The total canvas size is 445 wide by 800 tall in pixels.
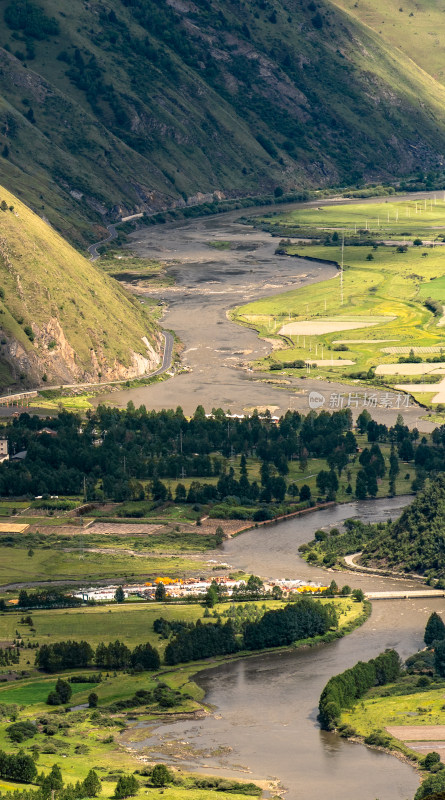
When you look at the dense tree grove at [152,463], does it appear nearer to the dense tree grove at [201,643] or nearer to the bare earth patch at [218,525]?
the bare earth patch at [218,525]

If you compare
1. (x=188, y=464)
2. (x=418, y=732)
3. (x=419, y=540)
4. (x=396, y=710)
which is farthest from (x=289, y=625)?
(x=188, y=464)

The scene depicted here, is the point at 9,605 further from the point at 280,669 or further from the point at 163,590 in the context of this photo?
the point at 280,669

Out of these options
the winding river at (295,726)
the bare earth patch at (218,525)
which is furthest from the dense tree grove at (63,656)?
the bare earth patch at (218,525)

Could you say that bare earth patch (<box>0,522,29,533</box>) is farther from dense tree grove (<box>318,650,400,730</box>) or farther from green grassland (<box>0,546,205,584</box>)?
dense tree grove (<box>318,650,400,730</box>)

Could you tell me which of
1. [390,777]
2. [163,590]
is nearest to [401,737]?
[390,777]

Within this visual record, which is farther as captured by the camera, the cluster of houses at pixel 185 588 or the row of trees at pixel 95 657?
the cluster of houses at pixel 185 588

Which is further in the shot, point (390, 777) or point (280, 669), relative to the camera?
point (280, 669)

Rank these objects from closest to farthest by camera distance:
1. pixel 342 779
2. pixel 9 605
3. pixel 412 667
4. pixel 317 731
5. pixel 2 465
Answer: pixel 342 779 < pixel 317 731 < pixel 412 667 < pixel 9 605 < pixel 2 465
